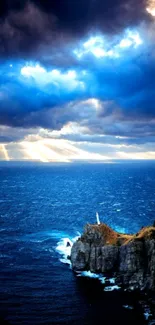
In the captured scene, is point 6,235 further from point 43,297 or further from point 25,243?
point 43,297

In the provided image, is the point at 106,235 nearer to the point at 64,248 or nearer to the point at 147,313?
the point at 64,248

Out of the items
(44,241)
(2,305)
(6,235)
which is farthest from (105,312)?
(6,235)

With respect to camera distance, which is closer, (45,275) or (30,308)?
(30,308)

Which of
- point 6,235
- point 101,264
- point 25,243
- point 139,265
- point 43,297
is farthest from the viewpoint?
point 6,235

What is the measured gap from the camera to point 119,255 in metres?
88.6

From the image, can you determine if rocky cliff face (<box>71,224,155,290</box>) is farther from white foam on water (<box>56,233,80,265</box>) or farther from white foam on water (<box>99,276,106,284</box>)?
white foam on water (<box>56,233,80,265</box>)

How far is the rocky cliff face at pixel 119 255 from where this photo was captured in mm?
81250

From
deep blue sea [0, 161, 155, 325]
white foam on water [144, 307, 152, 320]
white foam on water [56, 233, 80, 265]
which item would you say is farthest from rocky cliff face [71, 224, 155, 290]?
white foam on water [144, 307, 152, 320]

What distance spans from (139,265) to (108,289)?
10.5m

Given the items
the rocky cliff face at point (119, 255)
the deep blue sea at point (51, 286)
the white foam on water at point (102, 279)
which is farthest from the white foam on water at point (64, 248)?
the white foam on water at point (102, 279)

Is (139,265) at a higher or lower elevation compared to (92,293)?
higher

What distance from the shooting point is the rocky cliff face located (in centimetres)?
8125

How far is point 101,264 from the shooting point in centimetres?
8975

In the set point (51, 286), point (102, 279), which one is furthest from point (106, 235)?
point (51, 286)
